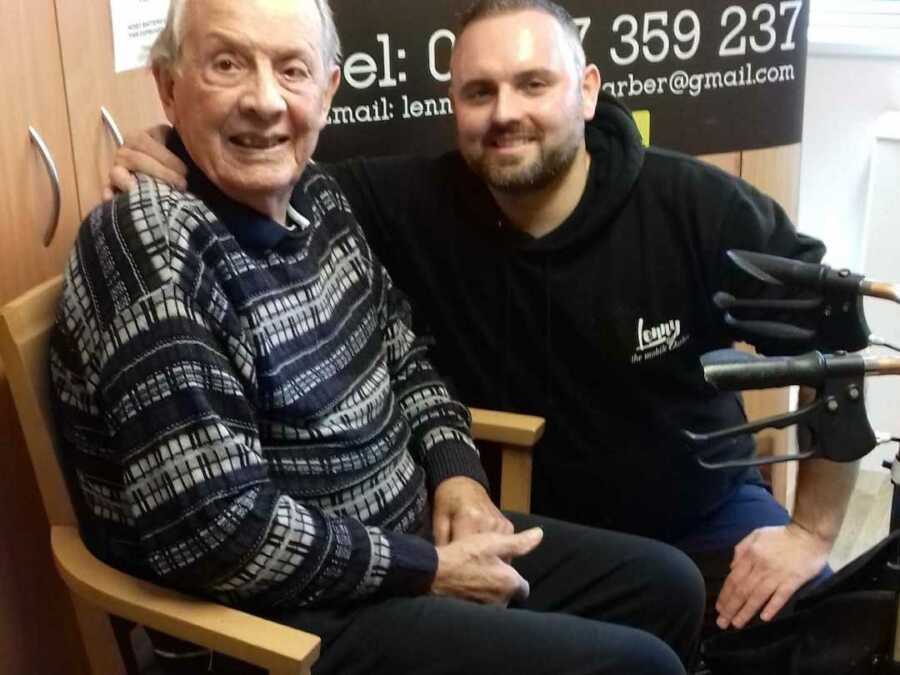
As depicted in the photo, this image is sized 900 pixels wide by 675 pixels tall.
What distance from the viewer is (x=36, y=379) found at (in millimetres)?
1352

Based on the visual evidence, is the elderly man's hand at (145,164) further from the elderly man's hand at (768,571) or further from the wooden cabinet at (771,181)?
the wooden cabinet at (771,181)

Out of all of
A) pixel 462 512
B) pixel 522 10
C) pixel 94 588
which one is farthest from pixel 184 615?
pixel 522 10

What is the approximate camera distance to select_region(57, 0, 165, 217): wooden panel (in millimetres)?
1572

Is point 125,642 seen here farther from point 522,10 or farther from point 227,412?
point 522,10

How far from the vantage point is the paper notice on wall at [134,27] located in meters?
1.67

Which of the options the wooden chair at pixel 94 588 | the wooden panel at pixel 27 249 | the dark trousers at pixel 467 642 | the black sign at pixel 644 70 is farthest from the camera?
the black sign at pixel 644 70

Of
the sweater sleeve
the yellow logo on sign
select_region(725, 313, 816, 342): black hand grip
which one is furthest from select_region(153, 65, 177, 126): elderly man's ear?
the yellow logo on sign

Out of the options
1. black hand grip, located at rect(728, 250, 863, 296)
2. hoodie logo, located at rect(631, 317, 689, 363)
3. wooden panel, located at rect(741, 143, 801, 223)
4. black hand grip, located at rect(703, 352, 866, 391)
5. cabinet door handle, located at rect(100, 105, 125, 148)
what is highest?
cabinet door handle, located at rect(100, 105, 125, 148)

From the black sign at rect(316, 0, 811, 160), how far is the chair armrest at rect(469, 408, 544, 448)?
1.89 ft

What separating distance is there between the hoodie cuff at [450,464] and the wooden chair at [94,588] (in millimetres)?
445

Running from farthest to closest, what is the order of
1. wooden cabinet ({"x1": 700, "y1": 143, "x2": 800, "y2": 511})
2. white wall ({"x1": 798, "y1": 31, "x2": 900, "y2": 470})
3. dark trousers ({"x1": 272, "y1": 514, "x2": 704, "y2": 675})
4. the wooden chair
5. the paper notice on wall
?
white wall ({"x1": 798, "y1": 31, "x2": 900, "y2": 470}), wooden cabinet ({"x1": 700, "y1": 143, "x2": 800, "y2": 511}), the paper notice on wall, dark trousers ({"x1": 272, "y1": 514, "x2": 704, "y2": 675}), the wooden chair

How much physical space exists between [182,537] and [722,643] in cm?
74

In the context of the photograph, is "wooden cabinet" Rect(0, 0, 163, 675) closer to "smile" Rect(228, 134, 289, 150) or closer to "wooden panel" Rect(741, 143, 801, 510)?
"smile" Rect(228, 134, 289, 150)

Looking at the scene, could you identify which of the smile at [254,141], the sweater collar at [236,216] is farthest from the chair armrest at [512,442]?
the smile at [254,141]
